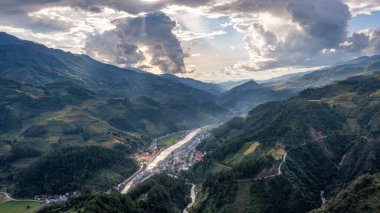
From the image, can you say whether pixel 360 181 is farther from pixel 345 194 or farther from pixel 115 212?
pixel 115 212

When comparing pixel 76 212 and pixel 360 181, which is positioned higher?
Answer: pixel 360 181

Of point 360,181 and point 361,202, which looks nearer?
point 361,202

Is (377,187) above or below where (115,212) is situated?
above

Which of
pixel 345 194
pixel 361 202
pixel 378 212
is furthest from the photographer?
pixel 345 194

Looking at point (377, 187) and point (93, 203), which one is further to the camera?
point (93, 203)

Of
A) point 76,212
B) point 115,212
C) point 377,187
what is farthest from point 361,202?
point 76,212

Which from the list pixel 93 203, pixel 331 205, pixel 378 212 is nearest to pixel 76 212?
pixel 93 203

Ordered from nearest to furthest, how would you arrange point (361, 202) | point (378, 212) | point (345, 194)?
1. point (378, 212)
2. point (361, 202)
3. point (345, 194)

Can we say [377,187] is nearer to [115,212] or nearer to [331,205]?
[331,205]

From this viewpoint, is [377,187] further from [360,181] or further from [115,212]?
[115,212]
